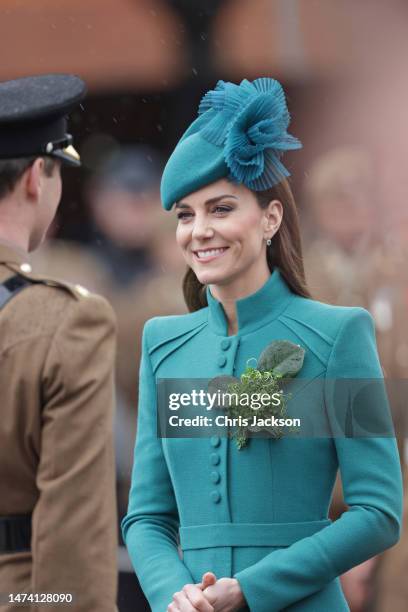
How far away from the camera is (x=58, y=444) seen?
223 centimetres

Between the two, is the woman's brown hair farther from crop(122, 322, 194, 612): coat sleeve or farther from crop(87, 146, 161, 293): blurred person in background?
crop(87, 146, 161, 293): blurred person in background

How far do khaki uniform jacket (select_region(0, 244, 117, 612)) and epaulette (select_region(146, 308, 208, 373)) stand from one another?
11.4 inches

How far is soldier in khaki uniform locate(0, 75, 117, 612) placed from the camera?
7.32ft

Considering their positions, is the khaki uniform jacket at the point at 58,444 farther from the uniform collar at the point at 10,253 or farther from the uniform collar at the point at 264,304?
the uniform collar at the point at 264,304

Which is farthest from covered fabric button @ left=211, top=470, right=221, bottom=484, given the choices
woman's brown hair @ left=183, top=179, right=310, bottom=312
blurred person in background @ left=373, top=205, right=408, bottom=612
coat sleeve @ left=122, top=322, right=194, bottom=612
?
blurred person in background @ left=373, top=205, right=408, bottom=612

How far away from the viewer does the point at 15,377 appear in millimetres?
2234

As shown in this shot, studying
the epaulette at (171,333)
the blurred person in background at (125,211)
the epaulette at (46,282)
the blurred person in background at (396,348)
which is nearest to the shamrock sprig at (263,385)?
the epaulette at (171,333)

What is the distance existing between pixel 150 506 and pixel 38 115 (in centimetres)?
79

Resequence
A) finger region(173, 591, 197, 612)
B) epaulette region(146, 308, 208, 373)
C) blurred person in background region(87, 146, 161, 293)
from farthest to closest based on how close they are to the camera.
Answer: blurred person in background region(87, 146, 161, 293) → epaulette region(146, 308, 208, 373) → finger region(173, 591, 197, 612)

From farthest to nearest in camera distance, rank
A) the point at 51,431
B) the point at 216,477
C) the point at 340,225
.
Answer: the point at 340,225 < the point at 216,477 < the point at 51,431

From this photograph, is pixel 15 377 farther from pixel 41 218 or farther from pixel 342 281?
pixel 342 281

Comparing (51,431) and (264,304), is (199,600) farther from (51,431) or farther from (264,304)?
(264,304)

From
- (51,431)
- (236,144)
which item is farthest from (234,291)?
(51,431)

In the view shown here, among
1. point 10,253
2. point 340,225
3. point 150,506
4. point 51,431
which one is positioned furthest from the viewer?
point 340,225
